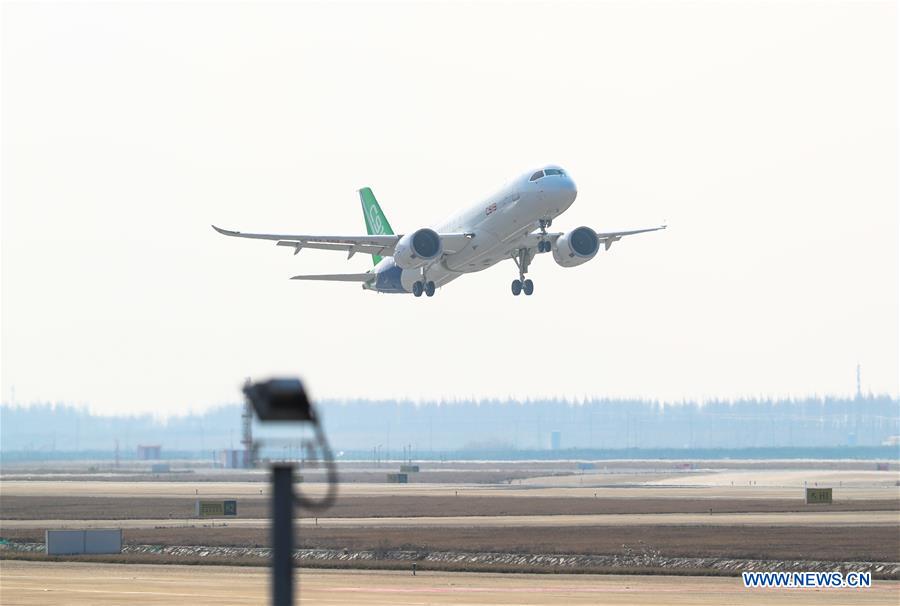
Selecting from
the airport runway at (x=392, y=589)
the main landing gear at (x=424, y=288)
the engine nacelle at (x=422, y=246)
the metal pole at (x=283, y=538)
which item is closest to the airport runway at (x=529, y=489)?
the main landing gear at (x=424, y=288)

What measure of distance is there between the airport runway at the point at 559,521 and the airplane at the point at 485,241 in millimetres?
13635

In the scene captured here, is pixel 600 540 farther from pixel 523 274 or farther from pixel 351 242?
pixel 351 242

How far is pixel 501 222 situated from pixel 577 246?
815 cm

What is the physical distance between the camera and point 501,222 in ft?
233

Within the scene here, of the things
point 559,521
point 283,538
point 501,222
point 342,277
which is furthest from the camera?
point 342,277

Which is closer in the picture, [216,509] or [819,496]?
[216,509]

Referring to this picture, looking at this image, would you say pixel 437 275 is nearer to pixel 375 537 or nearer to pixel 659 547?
pixel 375 537

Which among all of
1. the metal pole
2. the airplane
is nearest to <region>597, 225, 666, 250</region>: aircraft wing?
the airplane

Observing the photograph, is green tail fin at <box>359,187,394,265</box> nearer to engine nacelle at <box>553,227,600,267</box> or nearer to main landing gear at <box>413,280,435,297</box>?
main landing gear at <box>413,280,435,297</box>

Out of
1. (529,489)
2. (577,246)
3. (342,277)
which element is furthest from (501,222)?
(529,489)

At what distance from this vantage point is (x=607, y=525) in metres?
76.0

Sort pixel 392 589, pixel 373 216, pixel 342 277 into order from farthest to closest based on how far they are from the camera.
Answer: pixel 373 216 → pixel 342 277 → pixel 392 589

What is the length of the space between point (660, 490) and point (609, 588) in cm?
7399

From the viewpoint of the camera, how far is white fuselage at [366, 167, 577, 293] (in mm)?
68812
